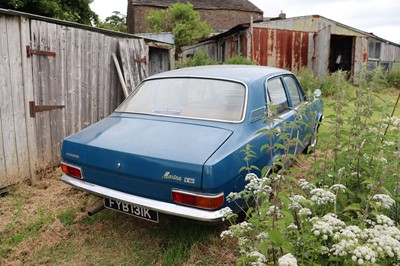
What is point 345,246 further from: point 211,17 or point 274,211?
point 211,17

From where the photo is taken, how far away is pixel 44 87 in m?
4.74

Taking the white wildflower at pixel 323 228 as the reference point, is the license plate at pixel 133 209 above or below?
below

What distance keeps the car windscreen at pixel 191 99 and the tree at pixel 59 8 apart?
47.9 ft

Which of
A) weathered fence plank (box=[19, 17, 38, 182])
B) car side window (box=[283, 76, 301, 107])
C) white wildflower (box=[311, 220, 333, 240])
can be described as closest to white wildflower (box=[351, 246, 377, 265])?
white wildflower (box=[311, 220, 333, 240])

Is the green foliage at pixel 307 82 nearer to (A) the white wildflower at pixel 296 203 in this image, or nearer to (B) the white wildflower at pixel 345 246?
(A) the white wildflower at pixel 296 203

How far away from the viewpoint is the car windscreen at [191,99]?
3.31 m

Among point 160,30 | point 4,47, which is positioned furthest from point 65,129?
point 160,30

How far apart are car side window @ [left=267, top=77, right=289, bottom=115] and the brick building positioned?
88.8 feet

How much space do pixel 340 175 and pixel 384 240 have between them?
0.85 metres

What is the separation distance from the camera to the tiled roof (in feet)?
99.8

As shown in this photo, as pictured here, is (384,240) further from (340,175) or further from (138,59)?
(138,59)

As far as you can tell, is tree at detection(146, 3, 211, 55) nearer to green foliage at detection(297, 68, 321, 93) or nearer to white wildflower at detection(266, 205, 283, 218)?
green foliage at detection(297, 68, 321, 93)

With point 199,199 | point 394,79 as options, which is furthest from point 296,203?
point 394,79

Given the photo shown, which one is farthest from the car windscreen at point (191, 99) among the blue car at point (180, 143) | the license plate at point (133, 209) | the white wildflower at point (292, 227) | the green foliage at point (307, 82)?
the green foliage at point (307, 82)
